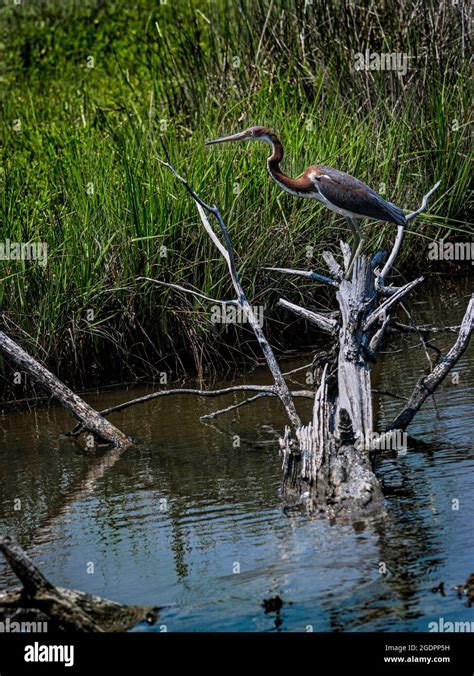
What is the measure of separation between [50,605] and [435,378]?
3305mm

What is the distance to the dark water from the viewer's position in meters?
4.89

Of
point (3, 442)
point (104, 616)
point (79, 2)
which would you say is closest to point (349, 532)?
point (104, 616)

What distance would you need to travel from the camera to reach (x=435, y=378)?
6.97 meters

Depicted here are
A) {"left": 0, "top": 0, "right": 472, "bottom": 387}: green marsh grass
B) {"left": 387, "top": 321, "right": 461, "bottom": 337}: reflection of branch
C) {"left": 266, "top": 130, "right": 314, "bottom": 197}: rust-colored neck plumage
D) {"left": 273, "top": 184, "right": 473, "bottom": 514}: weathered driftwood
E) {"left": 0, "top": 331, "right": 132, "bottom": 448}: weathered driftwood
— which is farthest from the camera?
{"left": 0, "top": 0, "right": 472, "bottom": 387}: green marsh grass

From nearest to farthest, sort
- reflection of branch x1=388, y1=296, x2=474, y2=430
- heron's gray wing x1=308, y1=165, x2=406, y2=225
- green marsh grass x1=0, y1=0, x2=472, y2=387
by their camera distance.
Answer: reflection of branch x1=388, y1=296, x2=474, y2=430
heron's gray wing x1=308, y1=165, x2=406, y2=225
green marsh grass x1=0, y1=0, x2=472, y2=387

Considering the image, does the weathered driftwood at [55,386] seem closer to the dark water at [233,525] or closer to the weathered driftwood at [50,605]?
the dark water at [233,525]

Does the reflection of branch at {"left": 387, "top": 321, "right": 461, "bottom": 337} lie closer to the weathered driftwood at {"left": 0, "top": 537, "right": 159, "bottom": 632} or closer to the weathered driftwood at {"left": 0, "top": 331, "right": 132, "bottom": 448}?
the weathered driftwood at {"left": 0, "top": 331, "right": 132, "bottom": 448}

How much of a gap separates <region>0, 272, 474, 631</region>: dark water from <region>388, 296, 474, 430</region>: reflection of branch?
207mm

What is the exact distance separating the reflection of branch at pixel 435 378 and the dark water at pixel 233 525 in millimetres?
207

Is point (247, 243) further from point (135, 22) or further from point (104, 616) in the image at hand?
point (135, 22)
